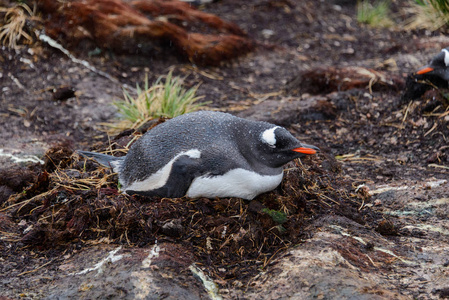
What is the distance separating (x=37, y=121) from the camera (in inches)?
241

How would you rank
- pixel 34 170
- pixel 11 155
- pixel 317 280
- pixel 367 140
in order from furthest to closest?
pixel 367 140, pixel 11 155, pixel 34 170, pixel 317 280

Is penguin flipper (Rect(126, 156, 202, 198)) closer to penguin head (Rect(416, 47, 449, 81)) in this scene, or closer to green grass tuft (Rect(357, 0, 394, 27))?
penguin head (Rect(416, 47, 449, 81))

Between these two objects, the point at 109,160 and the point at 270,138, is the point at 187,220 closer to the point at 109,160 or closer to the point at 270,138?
the point at 270,138

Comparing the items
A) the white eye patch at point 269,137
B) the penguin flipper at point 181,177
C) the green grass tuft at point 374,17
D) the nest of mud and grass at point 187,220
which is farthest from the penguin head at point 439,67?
the green grass tuft at point 374,17

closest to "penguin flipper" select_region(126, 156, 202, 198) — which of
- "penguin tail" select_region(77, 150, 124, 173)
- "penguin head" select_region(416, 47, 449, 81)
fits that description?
"penguin tail" select_region(77, 150, 124, 173)

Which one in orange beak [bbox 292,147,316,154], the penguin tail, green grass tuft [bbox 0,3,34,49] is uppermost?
orange beak [bbox 292,147,316,154]

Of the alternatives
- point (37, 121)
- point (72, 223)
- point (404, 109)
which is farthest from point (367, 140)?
point (37, 121)

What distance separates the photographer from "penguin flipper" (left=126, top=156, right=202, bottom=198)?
325 centimetres

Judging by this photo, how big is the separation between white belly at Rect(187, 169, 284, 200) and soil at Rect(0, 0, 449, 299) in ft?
0.22

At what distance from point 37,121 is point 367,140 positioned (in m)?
3.71

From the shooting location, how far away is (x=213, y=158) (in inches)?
128

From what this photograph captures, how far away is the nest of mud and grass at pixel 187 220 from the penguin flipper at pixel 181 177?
6 centimetres

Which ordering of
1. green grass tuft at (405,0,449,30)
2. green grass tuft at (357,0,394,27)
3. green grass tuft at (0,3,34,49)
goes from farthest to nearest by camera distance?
green grass tuft at (357,0,394,27)
green grass tuft at (405,0,449,30)
green grass tuft at (0,3,34,49)

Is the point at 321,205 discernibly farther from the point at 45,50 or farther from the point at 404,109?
the point at 45,50
